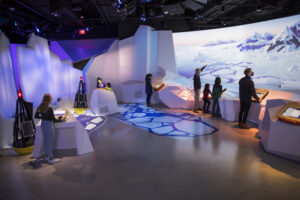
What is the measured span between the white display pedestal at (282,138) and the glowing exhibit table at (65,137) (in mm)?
3624

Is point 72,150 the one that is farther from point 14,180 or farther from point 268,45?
point 268,45

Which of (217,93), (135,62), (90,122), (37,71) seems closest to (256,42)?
(217,93)

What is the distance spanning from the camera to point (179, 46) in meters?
8.70

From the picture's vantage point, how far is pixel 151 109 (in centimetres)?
764

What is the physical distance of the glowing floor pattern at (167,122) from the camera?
495cm

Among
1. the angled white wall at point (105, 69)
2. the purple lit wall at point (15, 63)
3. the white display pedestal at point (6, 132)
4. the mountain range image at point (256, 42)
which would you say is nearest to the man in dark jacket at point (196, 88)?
the mountain range image at point (256, 42)

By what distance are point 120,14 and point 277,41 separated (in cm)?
536

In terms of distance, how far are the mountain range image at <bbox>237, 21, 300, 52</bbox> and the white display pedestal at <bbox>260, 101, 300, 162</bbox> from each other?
3037mm

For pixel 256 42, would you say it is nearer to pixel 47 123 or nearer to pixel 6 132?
pixel 47 123

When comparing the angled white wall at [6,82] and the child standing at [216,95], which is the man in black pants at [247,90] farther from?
the angled white wall at [6,82]

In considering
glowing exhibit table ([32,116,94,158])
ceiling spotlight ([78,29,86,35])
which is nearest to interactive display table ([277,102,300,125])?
glowing exhibit table ([32,116,94,158])

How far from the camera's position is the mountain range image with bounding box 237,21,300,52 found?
5.34m

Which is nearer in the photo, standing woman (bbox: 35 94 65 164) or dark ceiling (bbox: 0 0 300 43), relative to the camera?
standing woman (bbox: 35 94 65 164)

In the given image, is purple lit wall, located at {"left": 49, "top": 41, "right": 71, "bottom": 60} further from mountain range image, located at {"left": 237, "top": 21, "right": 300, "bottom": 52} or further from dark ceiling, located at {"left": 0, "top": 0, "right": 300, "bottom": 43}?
mountain range image, located at {"left": 237, "top": 21, "right": 300, "bottom": 52}
